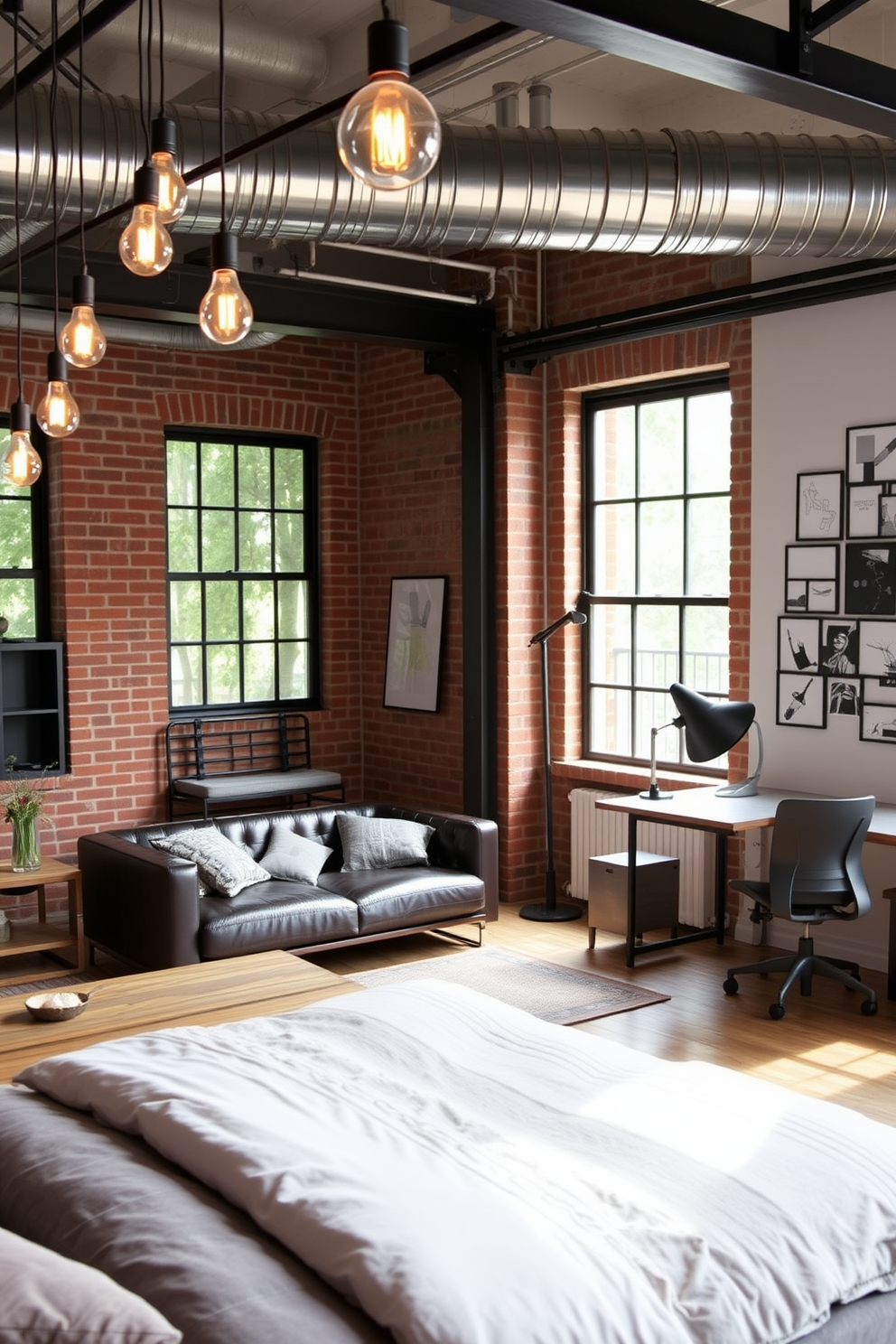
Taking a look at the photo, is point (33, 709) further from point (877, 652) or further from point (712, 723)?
point (877, 652)

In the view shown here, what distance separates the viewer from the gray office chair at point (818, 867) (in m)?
5.54

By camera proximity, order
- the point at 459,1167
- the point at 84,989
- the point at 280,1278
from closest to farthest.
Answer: the point at 280,1278, the point at 459,1167, the point at 84,989

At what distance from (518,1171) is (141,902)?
395 centimetres

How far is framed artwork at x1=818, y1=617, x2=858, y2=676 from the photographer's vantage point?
635cm

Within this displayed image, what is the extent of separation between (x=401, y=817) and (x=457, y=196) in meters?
3.65

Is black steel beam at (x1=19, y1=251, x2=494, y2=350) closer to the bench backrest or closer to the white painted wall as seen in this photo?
the white painted wall

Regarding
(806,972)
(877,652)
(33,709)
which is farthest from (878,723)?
(33,709)

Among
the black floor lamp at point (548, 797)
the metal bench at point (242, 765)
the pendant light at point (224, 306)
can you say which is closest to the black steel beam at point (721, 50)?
the pendant light at point (224, 306)

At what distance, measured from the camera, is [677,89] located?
6387 millimetres

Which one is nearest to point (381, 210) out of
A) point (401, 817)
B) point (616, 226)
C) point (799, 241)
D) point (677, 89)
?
point (616, 226)

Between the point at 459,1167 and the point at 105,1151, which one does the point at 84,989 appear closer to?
the point at 105,1151

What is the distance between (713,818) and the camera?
5.87 meters

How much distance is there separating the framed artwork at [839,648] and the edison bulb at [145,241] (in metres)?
4.34

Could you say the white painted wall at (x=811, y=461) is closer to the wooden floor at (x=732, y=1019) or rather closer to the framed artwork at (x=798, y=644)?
the framed artwork at (x=798, y=644)
